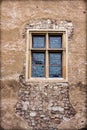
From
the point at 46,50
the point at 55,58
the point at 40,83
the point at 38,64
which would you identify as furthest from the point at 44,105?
the point at 46,50

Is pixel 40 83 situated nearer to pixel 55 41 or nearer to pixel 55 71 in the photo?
pixel 55 71

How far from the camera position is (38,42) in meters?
9.82

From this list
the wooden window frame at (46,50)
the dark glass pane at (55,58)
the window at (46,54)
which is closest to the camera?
the wooden window frame at (46,50)

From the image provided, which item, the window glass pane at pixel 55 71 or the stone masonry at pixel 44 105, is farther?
the window glass pane at pixel 55 71

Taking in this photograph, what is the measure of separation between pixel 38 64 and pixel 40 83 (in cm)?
57

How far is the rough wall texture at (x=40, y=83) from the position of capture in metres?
9.20

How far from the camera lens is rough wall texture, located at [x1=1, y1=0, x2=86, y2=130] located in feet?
30.2

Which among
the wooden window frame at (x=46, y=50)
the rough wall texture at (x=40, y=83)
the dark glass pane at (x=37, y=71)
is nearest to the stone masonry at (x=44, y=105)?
the rough wall texture at (x=40, y=83)

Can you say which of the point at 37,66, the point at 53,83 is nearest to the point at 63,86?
the point at 53,83

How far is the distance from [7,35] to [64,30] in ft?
5.06

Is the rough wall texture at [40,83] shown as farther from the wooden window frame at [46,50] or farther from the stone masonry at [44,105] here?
the wooden window frame at [46,50]

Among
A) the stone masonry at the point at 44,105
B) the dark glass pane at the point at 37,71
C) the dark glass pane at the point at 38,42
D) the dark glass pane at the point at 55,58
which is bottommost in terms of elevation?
the stone masonry at the point at 44,105

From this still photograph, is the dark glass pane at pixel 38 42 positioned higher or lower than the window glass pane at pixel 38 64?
higher

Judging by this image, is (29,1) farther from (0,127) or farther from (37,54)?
(0,127)
